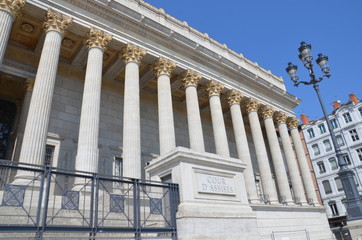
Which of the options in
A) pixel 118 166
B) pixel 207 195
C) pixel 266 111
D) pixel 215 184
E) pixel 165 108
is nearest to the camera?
pixel 207 195

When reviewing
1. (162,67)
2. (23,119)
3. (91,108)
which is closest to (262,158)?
(162,67)

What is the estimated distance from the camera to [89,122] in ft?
47.0

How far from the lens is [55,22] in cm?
1520

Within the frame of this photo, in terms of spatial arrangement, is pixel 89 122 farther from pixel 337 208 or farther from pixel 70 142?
pixel 337 208

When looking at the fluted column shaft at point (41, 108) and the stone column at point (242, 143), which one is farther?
the stone column at point (242, 143)

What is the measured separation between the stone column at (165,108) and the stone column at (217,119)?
13.9ft

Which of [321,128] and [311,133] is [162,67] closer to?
[321,128]

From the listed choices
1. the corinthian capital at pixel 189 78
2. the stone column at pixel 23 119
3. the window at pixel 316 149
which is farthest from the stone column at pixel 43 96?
the window at pixel 316 149

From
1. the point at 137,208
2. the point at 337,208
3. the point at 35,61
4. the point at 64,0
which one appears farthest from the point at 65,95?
the point at 337,208

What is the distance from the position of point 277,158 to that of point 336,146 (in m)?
12.8

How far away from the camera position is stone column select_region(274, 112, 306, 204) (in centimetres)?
2571

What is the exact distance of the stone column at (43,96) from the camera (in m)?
12.0

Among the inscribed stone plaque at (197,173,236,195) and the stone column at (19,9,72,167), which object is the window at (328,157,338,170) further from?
the inscribed stone plaque at (197,173,236,195)

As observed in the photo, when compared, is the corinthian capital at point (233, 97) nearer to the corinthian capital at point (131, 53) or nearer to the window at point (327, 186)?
the corinthian capital at point (131, 53)
